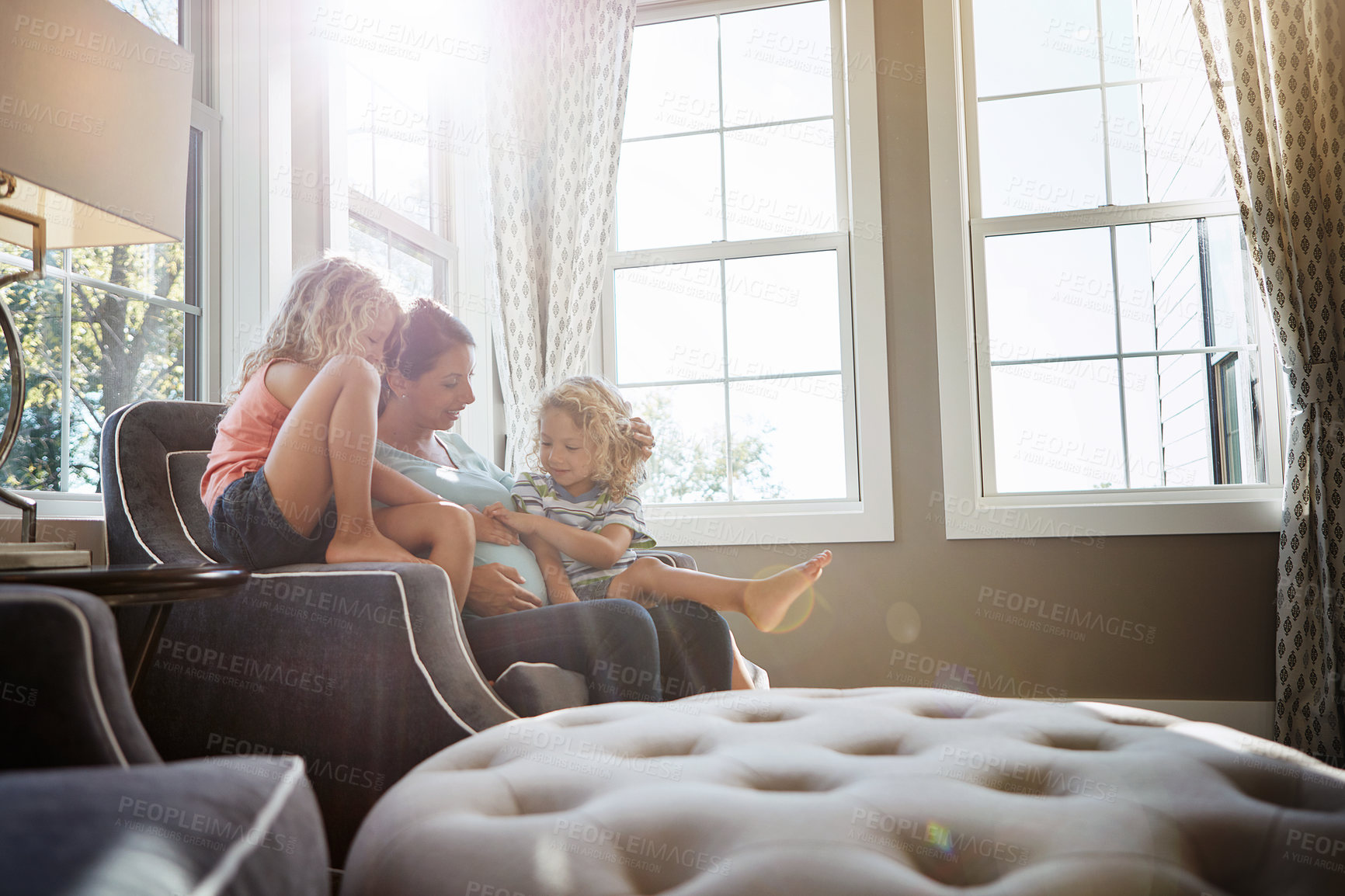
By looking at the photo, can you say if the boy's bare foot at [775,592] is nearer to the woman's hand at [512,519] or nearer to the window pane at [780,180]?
the woman's hand at [512,519]

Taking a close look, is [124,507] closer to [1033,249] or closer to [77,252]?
[77,252]

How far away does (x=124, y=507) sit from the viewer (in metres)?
1.66

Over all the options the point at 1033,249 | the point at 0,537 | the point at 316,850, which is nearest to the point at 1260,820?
the point at 316,850

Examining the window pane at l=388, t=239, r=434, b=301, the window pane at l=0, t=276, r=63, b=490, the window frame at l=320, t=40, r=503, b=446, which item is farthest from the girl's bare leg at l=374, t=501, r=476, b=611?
the window frame at l=320, t=40, r=503, b=446

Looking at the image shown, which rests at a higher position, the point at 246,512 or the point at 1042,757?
the point at 246,512

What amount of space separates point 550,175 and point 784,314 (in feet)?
3.40

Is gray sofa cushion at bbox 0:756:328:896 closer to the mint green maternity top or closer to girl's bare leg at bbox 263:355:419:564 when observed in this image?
girl's bare leg at bbox 263:355:419:564

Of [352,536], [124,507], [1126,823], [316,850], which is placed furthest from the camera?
[124,507]

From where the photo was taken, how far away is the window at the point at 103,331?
198 centimetres

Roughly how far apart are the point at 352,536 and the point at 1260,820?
51.4 inches

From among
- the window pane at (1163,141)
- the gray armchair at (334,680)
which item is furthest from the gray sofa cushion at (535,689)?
the window pane at (1163,141)

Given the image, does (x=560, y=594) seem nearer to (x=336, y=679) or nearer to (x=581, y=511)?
(x=581, y=511)

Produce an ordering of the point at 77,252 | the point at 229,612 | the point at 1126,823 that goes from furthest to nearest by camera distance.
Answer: the point at 77,252 → the point at 229,612 → the point at 1126,823

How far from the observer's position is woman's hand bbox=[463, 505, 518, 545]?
69.9 inches
